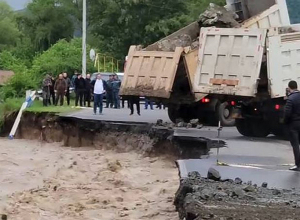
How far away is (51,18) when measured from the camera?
81375 mm

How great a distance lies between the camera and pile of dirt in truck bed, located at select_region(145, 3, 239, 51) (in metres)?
21.3

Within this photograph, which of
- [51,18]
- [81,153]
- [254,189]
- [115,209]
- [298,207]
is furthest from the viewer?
[51,18]

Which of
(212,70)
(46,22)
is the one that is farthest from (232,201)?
(46,22)

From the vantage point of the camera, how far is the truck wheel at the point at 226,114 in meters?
22.8

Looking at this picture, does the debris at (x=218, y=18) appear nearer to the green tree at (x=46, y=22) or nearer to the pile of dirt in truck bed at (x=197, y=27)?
the pile of dirt in truck bed at (x=197, y=27)

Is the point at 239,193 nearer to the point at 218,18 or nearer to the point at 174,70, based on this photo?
the point at 174,70

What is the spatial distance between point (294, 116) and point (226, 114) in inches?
381

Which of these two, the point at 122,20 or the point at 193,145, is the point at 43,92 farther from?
the point at 122,20

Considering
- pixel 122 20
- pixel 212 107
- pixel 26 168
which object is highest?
pixel 122 20

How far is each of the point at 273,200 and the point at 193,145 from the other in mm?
8316

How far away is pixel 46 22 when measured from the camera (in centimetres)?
8075

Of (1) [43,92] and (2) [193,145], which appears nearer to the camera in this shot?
(2) [193,145]

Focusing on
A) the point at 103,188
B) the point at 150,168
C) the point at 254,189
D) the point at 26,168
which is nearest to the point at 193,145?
the point at 150,168

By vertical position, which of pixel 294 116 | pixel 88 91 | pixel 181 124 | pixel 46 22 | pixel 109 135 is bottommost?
pixel 109 135
